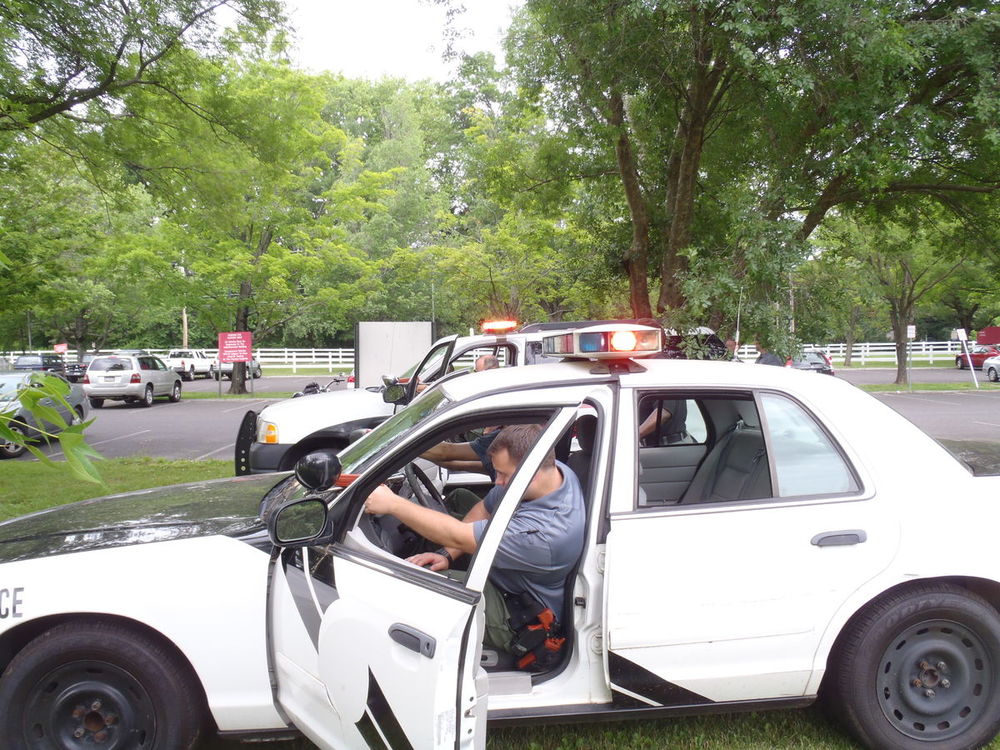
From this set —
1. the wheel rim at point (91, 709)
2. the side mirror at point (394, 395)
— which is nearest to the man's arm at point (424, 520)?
the wheel rim at point (91, 709)

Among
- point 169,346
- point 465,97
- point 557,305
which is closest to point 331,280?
point 557,305

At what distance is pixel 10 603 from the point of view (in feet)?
8.52

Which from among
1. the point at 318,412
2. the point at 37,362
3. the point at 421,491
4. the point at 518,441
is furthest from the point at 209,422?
the point at 37,362

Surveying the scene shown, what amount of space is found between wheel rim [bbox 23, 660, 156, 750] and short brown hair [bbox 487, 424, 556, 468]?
1574 millimetres

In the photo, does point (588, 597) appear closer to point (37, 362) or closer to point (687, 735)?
point (687, 735)

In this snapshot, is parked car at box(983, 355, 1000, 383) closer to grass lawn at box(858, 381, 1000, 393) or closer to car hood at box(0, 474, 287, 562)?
grass lawn at box(858, 381, 1000, 393)

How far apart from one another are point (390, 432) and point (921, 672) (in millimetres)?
2381

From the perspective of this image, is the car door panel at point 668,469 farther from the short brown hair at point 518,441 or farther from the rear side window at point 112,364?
the rear side window at point 112,364

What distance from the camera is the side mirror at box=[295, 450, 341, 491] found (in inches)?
104

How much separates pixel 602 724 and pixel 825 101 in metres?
7.45

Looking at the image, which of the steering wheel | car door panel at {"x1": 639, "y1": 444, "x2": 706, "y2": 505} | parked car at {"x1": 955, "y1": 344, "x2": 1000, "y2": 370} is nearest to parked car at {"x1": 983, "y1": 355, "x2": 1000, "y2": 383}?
parked car at {"x1": 955, "y1": 344, "x2": 1000, "y2": 370}

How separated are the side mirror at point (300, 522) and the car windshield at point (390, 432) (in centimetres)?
33

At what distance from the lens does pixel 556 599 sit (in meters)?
2.88

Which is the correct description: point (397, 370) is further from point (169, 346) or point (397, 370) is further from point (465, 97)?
point (169, 346)
